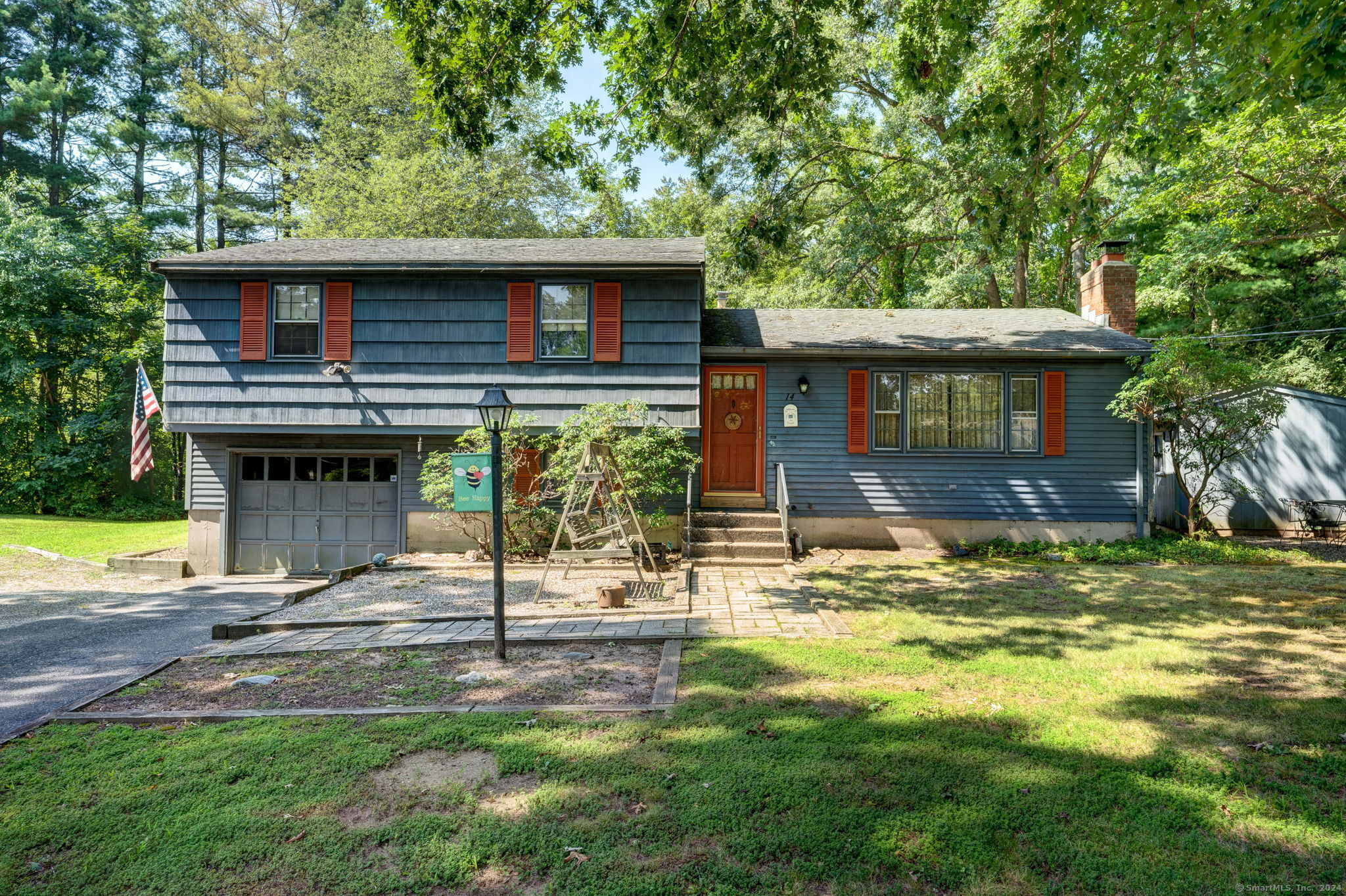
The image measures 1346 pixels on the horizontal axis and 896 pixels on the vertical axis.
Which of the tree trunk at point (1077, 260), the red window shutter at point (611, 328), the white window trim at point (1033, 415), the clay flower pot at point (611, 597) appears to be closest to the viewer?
the clay flower pot at point (611, 597)

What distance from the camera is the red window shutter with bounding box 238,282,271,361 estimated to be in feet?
36.4

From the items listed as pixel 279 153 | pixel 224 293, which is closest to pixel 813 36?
pixel 224 293

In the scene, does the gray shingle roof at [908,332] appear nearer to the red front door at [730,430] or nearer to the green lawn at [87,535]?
the red front door at [730,430]

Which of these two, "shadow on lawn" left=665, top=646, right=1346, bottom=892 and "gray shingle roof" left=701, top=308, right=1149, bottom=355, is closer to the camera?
"shadow on lawn" left=665, top=646, right=1346, bottom=892

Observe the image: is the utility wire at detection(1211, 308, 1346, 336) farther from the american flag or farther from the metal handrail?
the american flag

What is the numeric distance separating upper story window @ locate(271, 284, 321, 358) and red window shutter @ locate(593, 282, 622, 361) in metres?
4.81

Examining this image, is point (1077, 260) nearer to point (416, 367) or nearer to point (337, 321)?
point (416, 367)

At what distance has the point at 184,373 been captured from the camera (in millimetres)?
11086

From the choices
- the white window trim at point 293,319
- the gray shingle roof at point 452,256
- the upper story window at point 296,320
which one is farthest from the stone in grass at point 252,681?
the upper story window at point 296,320

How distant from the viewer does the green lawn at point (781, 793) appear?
8.29ft

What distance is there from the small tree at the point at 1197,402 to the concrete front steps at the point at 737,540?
6066 millimetres

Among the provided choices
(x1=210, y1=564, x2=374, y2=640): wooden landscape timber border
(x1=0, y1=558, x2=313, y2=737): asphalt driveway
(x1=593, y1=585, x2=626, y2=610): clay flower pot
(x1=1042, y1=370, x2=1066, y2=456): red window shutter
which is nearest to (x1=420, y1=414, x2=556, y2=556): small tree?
(x1=210, y1=564, x2=374, y2=640): wooden landscape timber border

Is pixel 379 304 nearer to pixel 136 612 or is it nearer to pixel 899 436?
pixel 136 612

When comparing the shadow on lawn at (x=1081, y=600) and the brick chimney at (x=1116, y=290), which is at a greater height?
the brick chimney at (x=1116, y=290)
